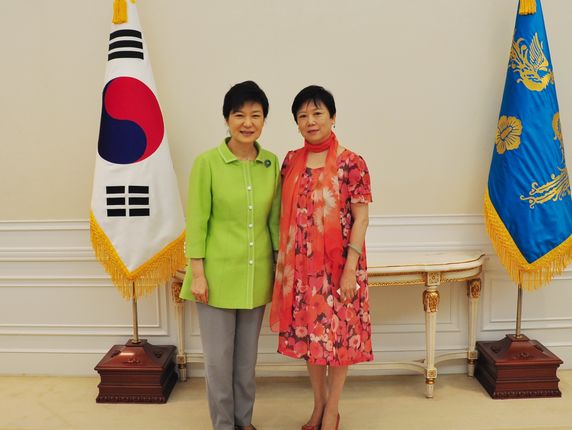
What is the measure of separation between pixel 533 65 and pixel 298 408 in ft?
6.85

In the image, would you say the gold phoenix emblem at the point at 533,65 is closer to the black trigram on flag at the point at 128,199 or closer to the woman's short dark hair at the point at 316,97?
the woman's short dark hair at the point at 316,97

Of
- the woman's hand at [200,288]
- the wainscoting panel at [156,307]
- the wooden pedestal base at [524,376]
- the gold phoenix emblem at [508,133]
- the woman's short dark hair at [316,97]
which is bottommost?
the wooden pedestal base at [524,376]

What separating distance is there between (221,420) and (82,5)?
7.32 ft

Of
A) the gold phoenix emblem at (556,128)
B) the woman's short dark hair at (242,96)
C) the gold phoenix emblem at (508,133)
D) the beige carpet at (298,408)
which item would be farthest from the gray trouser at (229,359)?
the gold phoenix emblem at (556,128)

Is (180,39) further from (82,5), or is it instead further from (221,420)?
(221,420)

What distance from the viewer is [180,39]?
2.85 m

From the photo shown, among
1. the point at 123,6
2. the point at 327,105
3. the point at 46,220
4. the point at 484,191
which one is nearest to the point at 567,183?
the point at 484,191

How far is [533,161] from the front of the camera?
8.57 ft

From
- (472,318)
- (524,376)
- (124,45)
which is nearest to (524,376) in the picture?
(524,376)

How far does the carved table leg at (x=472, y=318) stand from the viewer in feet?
9.49

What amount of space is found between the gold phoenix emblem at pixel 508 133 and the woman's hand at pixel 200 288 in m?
1.66

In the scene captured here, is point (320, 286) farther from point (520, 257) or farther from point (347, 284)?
point (520, 257)

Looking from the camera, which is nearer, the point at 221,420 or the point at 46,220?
the point at 221,420

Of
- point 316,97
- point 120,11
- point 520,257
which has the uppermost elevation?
point 120,11
